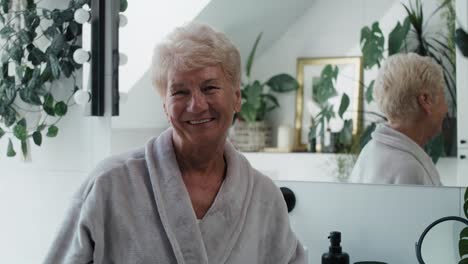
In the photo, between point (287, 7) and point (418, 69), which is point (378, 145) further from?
point (287, 7)

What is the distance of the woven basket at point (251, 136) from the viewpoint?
1961 mm

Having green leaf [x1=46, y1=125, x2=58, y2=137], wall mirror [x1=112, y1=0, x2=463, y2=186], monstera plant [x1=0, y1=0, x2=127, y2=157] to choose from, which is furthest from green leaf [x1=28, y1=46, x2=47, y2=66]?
wall mirror [x1=112, y1=0, x2=463, y2=186]

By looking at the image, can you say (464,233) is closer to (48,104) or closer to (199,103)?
(199,103)

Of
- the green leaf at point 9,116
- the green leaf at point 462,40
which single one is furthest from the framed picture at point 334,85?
the green leaf at point 9,116

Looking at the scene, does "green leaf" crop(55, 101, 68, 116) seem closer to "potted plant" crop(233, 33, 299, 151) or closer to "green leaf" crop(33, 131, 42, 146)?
"green leaf" crop(33, 131, 42, 146)

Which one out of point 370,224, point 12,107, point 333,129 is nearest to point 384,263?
point 370,224

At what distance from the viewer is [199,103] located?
146 cm

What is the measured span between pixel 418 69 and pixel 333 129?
0.30 m

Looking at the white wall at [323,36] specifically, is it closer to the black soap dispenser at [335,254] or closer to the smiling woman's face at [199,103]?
the black soap dispenser at [335,254]

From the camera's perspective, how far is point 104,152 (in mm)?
2178

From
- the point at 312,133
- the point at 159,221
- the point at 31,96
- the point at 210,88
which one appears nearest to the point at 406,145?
the point at 312,133

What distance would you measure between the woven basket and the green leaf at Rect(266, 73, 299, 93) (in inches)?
4.5

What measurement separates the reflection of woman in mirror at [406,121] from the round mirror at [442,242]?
12cm

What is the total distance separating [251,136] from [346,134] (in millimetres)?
300
